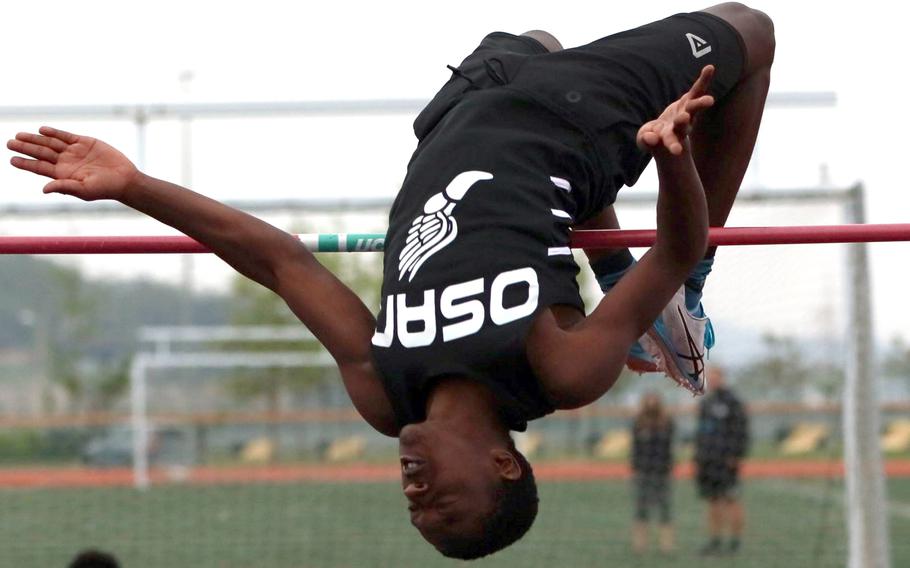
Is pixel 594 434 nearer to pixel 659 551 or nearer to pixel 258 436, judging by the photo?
pixel 258 436

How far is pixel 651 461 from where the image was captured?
1234 cm

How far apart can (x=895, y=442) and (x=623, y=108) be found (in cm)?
1944

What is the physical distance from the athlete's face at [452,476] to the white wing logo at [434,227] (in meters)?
0.38

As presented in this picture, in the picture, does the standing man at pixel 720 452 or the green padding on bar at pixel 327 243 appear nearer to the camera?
the green padding on bar at pixel 327 243

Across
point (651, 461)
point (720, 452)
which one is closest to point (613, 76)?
point (720, 452)

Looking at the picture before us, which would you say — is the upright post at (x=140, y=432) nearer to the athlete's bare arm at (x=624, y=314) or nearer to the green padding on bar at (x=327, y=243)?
the green padding on bar at (x=327, y=243)

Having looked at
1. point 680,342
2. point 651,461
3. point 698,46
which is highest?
point 698,46

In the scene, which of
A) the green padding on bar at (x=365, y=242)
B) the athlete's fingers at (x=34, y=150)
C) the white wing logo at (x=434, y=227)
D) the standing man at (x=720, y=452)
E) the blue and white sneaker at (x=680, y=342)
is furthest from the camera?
the standing man at (x=720, y=452)

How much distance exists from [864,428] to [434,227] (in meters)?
4.43

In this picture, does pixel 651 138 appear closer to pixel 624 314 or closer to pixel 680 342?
pixel 624 314

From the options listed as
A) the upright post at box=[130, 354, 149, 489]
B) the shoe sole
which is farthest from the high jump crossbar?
the upright post at box=[130, 354, 149, 489]

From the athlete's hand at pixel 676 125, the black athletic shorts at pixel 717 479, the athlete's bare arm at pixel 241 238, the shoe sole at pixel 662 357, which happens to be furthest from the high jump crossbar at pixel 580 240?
the black athletic shorts at pixel 717 479

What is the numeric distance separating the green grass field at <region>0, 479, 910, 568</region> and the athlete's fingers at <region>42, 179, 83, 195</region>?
805 centimetres

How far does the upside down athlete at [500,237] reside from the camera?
3035 millimetres
